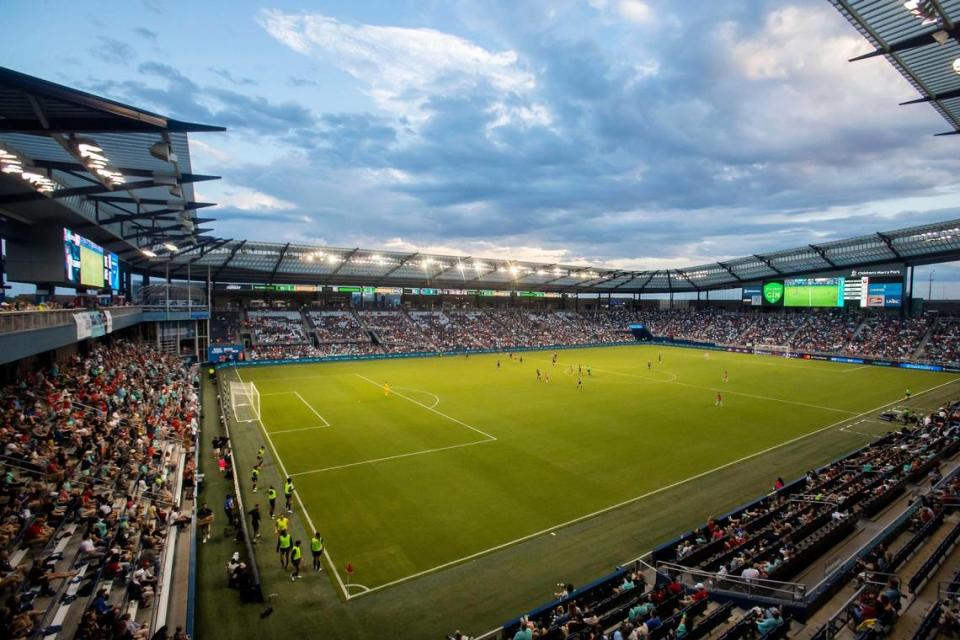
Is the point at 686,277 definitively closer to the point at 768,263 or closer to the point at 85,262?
the point at 768,263

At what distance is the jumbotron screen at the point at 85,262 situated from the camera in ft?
88.2

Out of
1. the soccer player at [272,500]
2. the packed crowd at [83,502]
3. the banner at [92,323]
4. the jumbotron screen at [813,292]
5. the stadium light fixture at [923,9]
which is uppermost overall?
the stadium light fixture at [923,9]

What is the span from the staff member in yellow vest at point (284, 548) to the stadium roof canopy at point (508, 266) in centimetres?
4099

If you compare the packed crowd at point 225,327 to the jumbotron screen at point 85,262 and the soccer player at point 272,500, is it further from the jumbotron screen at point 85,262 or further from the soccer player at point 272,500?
the soccer player at point 272,500

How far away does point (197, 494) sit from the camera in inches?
732

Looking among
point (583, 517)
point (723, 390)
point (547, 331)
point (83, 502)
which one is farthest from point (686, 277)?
point (83, 502)

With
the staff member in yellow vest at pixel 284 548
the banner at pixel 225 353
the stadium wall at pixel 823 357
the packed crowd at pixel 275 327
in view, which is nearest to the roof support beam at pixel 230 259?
the packed crowd at pixel 275 327

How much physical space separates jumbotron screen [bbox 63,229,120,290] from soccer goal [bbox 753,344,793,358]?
257 feet

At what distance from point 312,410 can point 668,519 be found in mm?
24428

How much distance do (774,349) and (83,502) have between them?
79.3m

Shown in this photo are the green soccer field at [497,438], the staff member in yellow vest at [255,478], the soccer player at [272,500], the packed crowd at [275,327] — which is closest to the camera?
the green soccer field at [497,438]

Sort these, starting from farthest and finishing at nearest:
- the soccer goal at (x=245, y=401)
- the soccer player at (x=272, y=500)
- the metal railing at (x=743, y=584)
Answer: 1. the soccer goal at (x=245, y=401)
2. the soccer player at (x=272, y=500)
3. the metal railing at (x=743, y=584)

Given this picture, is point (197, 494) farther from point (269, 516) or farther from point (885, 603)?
point (885, 603)

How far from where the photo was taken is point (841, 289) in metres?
69.4
